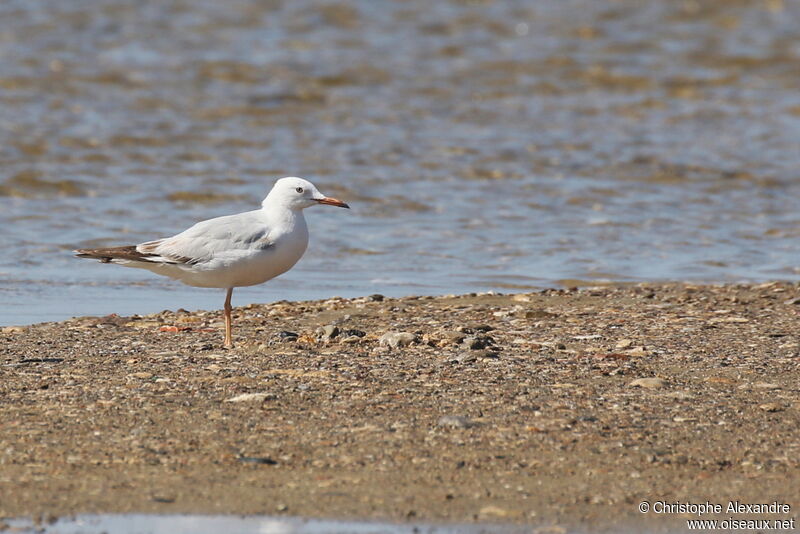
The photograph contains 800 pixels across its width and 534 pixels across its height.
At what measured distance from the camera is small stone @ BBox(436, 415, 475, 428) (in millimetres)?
5121

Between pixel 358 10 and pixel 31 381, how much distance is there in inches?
650

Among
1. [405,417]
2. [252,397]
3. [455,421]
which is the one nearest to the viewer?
[455,421]

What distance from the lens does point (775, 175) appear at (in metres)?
13.2

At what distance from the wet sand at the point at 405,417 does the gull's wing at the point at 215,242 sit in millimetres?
470

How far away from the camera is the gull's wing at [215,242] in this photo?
22.8 feet

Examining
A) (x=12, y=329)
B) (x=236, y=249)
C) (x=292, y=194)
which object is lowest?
(x=12, y=329)

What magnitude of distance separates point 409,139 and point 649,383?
895 centimetres

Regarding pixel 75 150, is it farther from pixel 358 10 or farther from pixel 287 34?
pixel 358 10

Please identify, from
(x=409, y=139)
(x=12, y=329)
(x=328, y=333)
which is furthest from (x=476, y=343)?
(x=409, y=139)

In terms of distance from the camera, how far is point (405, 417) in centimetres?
525

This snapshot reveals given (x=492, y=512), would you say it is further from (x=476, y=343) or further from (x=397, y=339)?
(x=397, y=339)

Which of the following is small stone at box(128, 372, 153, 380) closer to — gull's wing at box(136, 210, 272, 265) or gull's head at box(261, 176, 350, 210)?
gull's wing at box(136, 210, 272, 265)

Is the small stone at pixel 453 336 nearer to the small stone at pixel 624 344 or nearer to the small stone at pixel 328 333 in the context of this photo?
the small stone at pixel 328 333

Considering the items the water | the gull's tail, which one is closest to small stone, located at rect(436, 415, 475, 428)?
the gull's tail
